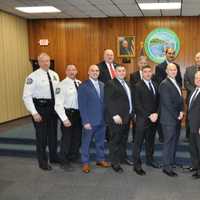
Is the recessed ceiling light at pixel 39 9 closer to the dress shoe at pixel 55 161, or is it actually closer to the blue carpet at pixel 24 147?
the blue carpet at pixel 24 147

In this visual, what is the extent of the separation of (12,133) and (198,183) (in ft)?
11.8

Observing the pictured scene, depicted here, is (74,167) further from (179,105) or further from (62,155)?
(179,105)

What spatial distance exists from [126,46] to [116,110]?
4.55 meters

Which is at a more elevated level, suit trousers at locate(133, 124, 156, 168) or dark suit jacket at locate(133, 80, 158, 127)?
dark suit jacket at locate(133, 80, 158, 127)

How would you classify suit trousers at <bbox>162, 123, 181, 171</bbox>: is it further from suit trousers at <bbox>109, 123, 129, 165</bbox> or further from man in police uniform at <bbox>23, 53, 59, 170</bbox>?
man in police uniform at <bbox>23, 53, 59, 170</bbox>

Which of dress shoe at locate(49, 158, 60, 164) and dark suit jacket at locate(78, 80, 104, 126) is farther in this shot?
dress shoe at locate(49, 158, 60, 164)

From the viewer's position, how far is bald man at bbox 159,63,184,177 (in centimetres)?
371

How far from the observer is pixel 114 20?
26.5 feet

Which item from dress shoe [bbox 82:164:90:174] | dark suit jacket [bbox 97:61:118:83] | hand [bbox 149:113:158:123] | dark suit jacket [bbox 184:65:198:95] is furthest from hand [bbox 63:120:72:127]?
dark suit jacket [bbox 184:65:198:95]

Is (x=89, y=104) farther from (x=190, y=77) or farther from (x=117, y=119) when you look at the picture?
(x=190, y=77)

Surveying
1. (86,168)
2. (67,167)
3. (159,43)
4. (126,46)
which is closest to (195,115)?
(86,168)

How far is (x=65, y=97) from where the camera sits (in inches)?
158

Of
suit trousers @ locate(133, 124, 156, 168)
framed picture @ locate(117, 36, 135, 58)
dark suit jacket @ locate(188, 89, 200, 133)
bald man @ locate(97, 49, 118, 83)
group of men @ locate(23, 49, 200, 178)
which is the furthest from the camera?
framed picture @ locate(117, 36, 135, 58)

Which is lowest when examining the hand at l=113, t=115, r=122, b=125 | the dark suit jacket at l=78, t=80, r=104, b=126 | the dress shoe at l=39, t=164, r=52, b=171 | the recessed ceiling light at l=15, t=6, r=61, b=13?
the dress shoe at l=39, t=164, r=52, b=171
